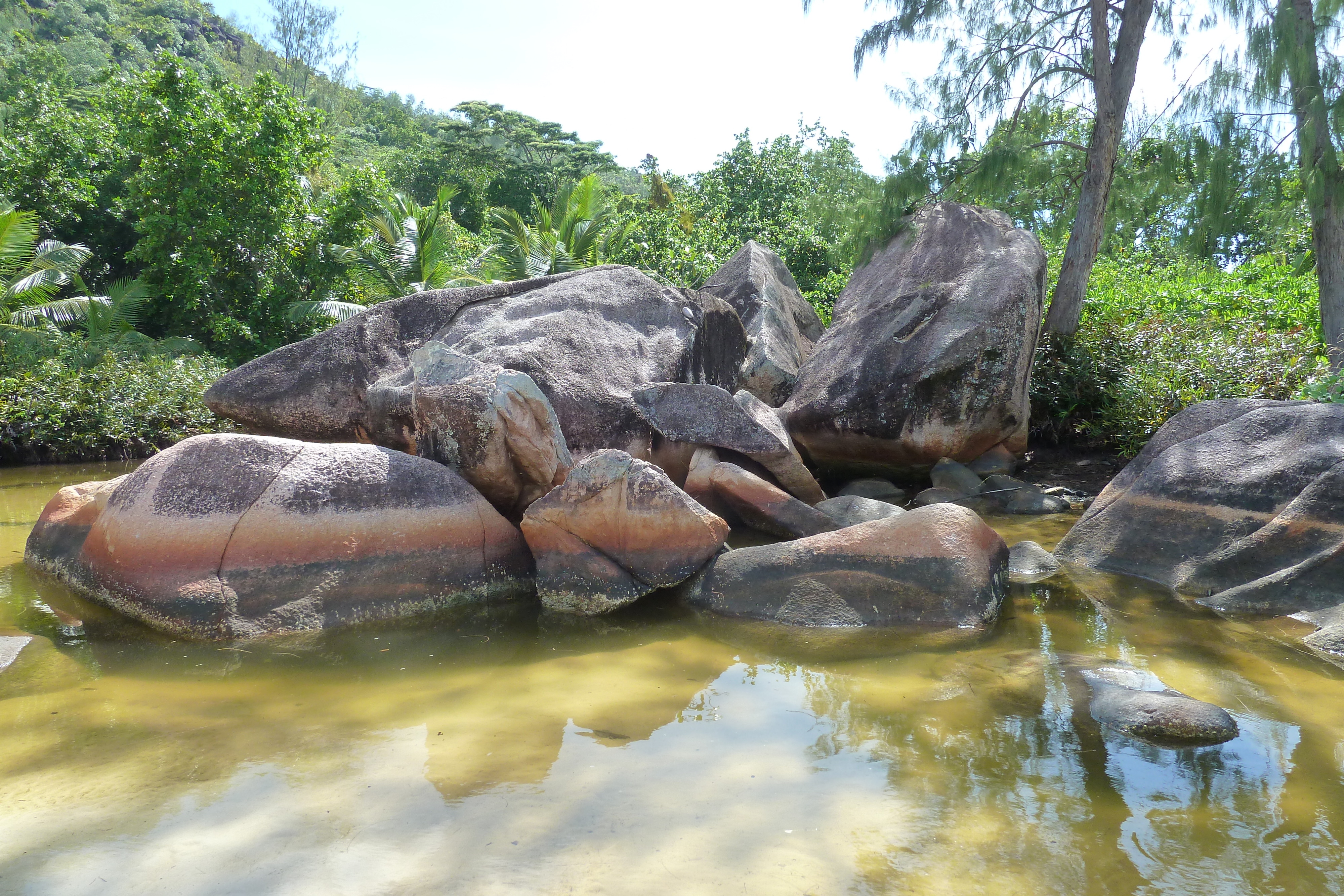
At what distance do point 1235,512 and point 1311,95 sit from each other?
453 centimetres

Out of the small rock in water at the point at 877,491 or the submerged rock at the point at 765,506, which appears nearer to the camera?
the submerged rock at the point at 765,506

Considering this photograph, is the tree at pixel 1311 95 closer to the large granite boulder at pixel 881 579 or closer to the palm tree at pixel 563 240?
the large granite boulder at pixel 881 579

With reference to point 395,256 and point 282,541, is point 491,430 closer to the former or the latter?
point 282,541

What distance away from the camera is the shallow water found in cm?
246

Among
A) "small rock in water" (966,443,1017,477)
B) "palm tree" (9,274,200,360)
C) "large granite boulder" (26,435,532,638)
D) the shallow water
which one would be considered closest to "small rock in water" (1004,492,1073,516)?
"small rock in water" (966,443,1017,477)

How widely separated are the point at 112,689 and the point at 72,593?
1788 mm

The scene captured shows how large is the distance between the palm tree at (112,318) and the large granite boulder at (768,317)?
9733mm

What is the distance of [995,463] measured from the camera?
7914 mm

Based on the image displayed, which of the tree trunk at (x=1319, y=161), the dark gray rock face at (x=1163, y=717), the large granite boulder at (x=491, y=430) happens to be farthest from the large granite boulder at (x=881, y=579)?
the tree trunk at (x=1319, y=161)

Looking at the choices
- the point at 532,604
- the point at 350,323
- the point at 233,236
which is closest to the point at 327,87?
the point at 233,236

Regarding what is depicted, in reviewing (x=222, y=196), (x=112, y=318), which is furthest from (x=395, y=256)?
(x=112, y=318)

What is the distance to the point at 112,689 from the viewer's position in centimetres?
376

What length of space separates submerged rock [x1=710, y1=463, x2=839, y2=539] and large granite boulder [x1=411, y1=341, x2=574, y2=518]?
116 centimetres

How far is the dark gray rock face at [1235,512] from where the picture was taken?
4.50 metres
